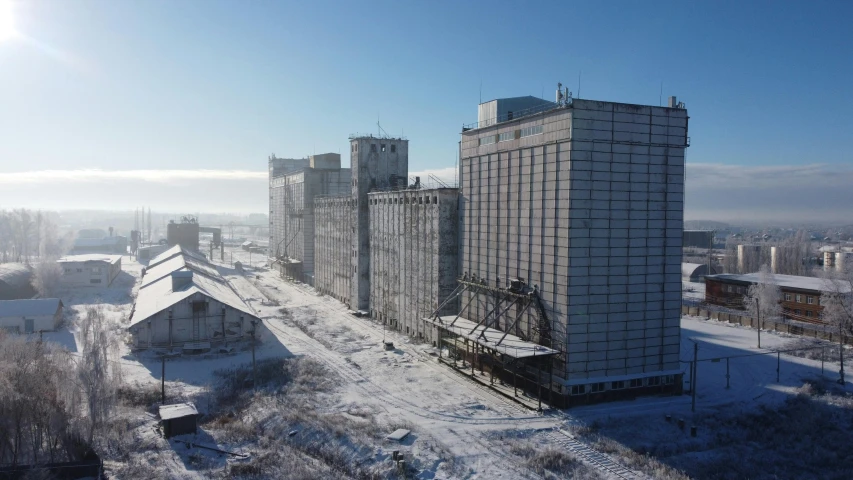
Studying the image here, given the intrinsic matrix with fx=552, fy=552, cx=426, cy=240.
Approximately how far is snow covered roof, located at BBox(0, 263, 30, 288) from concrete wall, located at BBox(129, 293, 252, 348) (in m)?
34.2

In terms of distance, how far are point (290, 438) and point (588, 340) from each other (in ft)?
59.6

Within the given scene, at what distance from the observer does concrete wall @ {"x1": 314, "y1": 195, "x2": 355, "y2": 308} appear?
232ft

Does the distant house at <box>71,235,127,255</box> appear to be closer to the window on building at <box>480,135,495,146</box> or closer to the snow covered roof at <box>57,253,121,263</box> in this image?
the snow covered roof at <box>57,253,121,263</box>

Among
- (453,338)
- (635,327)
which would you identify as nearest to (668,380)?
(635,327)

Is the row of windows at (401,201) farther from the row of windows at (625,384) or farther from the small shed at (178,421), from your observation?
the small shed at (178,421)

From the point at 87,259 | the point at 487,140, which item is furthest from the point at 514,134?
the point at 87,259

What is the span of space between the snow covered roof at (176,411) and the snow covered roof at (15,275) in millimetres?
53063

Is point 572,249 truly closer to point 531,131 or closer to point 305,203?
point 531,131

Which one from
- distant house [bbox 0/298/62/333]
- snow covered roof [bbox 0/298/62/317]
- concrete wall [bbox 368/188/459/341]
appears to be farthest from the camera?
snow covered roof [bbox 0/298/62/317]

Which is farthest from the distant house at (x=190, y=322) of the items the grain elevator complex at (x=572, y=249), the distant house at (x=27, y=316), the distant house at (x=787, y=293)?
the distant house at (x=787, y=293)

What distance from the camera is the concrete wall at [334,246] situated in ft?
232

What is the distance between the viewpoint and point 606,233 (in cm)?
3406

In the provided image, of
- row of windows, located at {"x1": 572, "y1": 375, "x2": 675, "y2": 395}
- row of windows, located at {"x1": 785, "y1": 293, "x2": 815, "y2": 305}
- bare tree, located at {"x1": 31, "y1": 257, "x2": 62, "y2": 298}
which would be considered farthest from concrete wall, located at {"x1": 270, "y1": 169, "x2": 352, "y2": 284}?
row of windows, located at {"x1": 785, "y1": 293, "x2": 815, "y2": 305}

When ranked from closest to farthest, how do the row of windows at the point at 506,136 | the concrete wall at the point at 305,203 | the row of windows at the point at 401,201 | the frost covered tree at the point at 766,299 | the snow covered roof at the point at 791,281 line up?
the row of windows at the point at 506,136, the row of windows at the point at 401,201, the snow covered roof at the point at 791,281, the frost covered tree at the point at 766,299, the concrete wall at the point at 305,203
